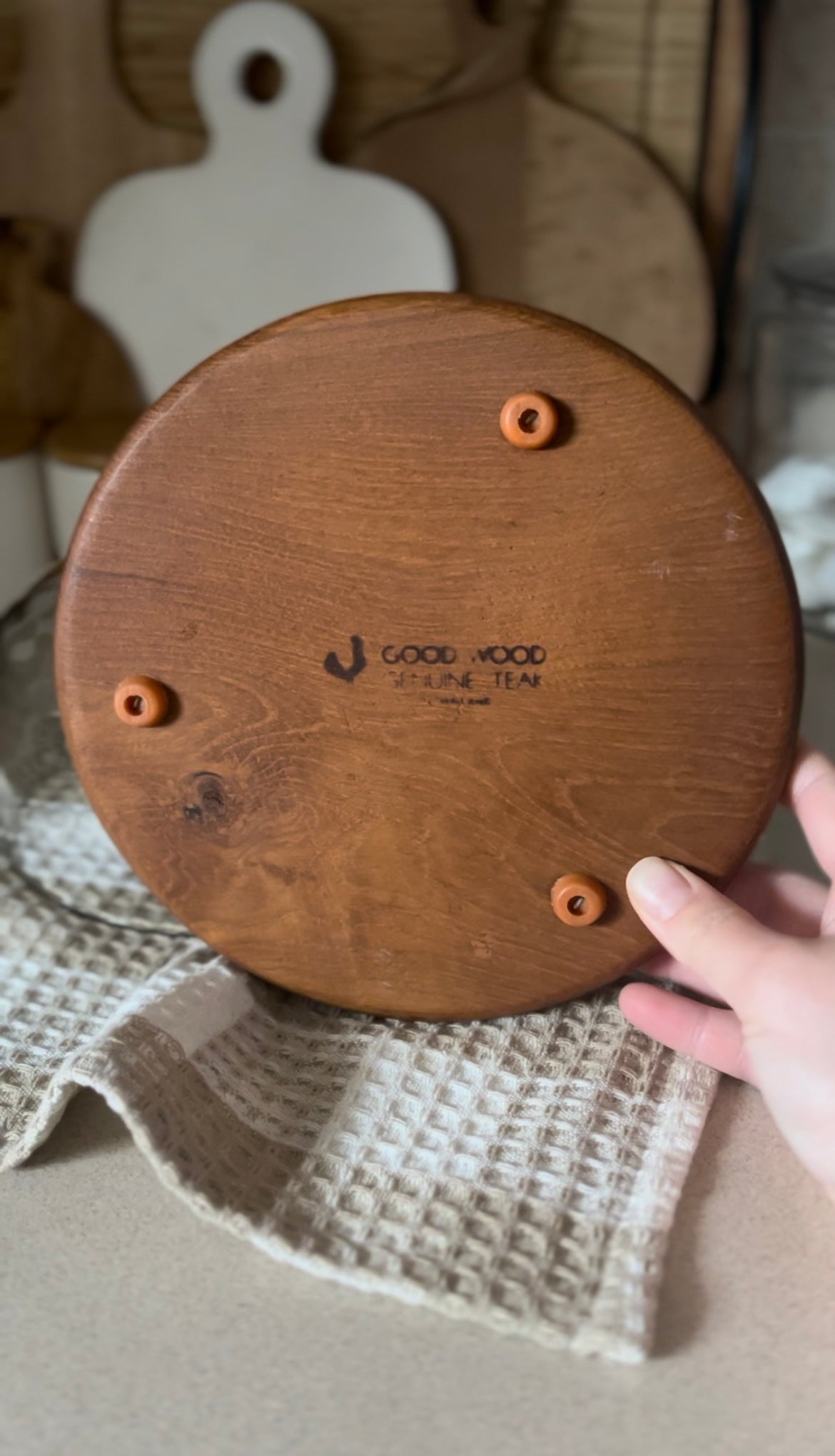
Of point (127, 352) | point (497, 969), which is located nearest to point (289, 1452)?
point (497, 969)

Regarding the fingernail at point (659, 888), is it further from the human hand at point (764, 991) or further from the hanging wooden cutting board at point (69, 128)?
the hanging wooden cutting board at point (69, 128)

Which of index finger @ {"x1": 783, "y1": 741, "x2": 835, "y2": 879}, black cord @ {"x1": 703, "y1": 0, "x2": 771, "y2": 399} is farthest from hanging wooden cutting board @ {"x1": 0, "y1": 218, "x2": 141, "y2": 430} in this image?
index finger @ {"x1": 783, "y1": 741, "x2": 835, "y2": 879}

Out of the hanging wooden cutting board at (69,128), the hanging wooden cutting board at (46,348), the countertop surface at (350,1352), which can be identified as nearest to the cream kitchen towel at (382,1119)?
the countertop surface at (350,1352)

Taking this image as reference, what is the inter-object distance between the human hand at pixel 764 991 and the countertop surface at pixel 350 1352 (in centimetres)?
5

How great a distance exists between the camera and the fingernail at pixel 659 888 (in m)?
0.46

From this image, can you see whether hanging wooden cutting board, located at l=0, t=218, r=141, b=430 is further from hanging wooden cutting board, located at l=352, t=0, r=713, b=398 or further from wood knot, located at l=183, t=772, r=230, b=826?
wood knot, located at l=183, t=772, r=230, b=826

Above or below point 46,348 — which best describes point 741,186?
above

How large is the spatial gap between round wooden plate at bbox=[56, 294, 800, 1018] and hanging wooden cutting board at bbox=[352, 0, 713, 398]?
0.52m

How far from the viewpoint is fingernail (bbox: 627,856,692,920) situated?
0.46m

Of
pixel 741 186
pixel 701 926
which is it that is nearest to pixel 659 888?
pixel 701 926

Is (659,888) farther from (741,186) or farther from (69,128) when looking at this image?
(69,128)

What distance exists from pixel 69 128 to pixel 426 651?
2.24 feet

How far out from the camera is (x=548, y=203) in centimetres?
91

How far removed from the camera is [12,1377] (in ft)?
1.28
